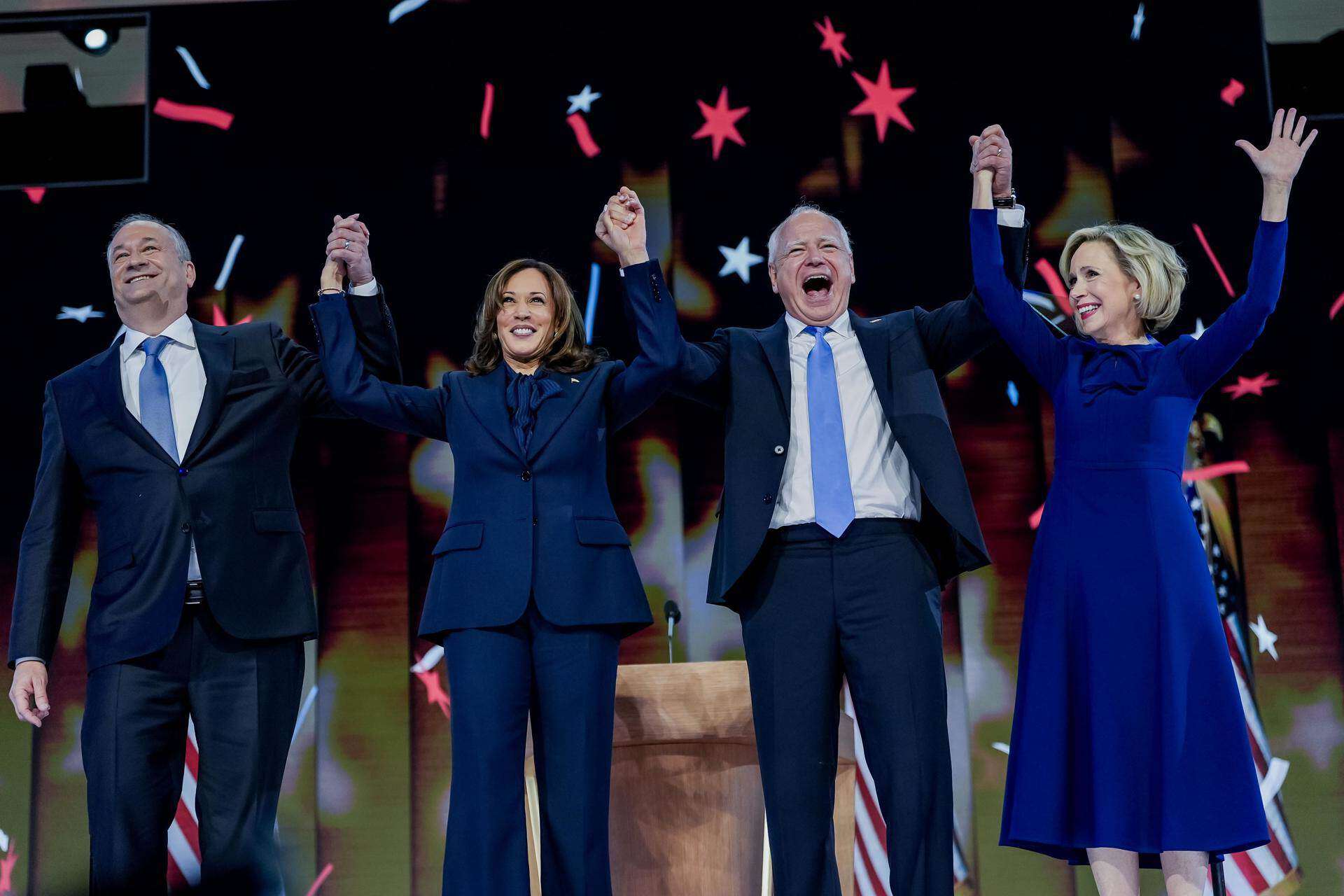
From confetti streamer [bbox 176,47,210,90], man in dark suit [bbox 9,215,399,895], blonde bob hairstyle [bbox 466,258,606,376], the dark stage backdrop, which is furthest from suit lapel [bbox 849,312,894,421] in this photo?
confetti streamer [bbox 176,47,210,90]

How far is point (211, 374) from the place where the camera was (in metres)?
2.64

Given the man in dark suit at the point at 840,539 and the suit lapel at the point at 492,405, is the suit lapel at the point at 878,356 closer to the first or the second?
the man in dark suit at the point at 840,539

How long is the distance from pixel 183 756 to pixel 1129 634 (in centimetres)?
171

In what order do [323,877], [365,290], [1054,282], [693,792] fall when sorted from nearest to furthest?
[365,290]
[693,792]
[323,877]
[1054,282]

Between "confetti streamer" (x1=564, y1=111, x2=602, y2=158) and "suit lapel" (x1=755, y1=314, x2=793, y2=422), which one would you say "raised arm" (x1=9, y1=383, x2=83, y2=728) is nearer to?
"suit lapel" (x1=755, y1=314, x2=793, y2=422)

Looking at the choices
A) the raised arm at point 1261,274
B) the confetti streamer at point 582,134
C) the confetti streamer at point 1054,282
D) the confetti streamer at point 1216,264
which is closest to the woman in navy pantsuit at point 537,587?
the raised arm at point 1261,274

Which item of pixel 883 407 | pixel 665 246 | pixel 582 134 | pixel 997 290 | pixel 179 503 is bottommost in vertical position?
pixel 179 503

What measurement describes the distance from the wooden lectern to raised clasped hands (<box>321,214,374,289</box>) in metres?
0.98

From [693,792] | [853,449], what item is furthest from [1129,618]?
[693,792]

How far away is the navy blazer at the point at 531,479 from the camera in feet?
7.78

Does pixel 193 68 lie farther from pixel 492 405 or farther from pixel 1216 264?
pixel 1216 264

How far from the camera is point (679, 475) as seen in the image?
380 centimetres

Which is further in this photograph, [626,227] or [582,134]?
[582,134]

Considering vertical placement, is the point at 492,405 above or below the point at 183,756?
above
